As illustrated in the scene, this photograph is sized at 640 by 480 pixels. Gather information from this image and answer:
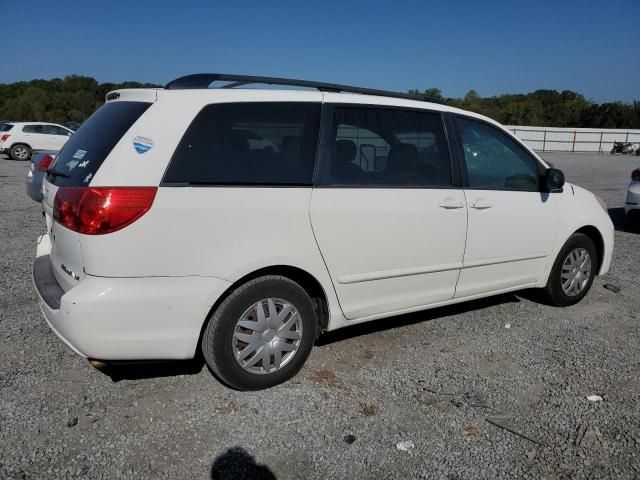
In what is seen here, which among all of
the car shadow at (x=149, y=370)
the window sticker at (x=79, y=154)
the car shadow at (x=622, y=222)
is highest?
the window sticker at (x=79, y=154)

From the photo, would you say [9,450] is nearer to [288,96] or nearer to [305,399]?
[305,399]

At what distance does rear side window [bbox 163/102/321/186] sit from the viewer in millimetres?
2959

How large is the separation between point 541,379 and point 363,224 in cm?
159

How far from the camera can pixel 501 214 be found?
164 inches

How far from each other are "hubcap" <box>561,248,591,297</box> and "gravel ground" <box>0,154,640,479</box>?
52 centimetres

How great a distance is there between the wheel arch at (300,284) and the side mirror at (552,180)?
2296 mm

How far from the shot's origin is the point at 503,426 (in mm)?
2996

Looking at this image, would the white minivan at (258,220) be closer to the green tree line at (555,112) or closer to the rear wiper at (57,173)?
the rear wiper at (57,173)

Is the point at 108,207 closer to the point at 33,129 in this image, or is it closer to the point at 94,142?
the point at 94,142

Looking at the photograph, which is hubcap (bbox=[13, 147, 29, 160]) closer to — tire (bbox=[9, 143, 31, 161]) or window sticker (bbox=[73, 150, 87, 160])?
tire (bbox=[9, 143, 31, 161])

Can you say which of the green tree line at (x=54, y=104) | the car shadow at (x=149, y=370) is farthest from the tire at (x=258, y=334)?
the green tree line at (x=54, y=104)

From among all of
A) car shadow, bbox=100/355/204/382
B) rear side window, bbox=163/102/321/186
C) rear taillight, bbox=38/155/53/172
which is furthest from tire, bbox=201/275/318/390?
rear taillight, bbox=38/155/53/172

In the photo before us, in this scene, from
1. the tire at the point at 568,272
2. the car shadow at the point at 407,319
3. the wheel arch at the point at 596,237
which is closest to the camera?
the car shadow at the point at 407,319

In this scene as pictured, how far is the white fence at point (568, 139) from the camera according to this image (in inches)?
1793
